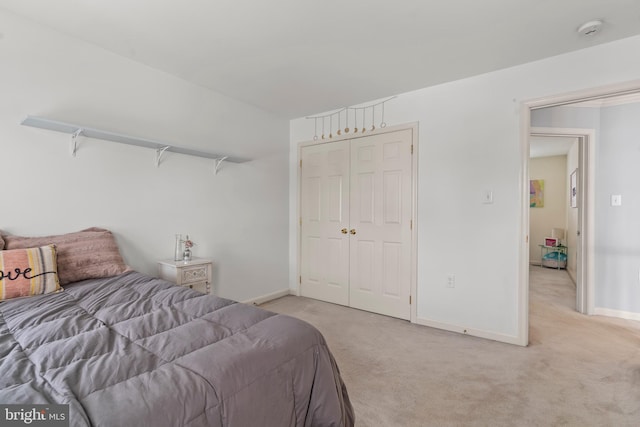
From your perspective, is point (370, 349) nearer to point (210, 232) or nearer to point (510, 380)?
point (510, 380)

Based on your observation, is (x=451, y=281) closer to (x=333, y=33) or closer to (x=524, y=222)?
(x=524, y=222)

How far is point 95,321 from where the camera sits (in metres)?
1.32

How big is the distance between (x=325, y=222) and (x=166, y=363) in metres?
3.00

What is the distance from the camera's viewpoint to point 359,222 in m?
3.61

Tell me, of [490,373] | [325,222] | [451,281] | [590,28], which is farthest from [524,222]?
[325,222]

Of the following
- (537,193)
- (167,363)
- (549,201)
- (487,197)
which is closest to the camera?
(167,363)

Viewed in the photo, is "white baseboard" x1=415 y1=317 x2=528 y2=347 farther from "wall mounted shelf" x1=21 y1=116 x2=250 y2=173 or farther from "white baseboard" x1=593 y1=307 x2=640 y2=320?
"wall mounted shelf" x1=21 y1=116 x2=250 y2=173

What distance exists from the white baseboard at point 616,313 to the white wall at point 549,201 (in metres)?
3.28

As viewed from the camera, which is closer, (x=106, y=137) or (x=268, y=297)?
(x=106, y=137)

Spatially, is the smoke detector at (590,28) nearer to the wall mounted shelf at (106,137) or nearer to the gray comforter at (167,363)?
the gray comforter at (167,363)

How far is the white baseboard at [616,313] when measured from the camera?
326 cm

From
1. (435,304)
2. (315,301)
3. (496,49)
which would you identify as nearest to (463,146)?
(496,49)

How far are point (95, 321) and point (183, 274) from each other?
1.31m

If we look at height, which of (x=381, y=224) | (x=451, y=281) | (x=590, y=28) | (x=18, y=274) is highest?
(x=590, y=28)
